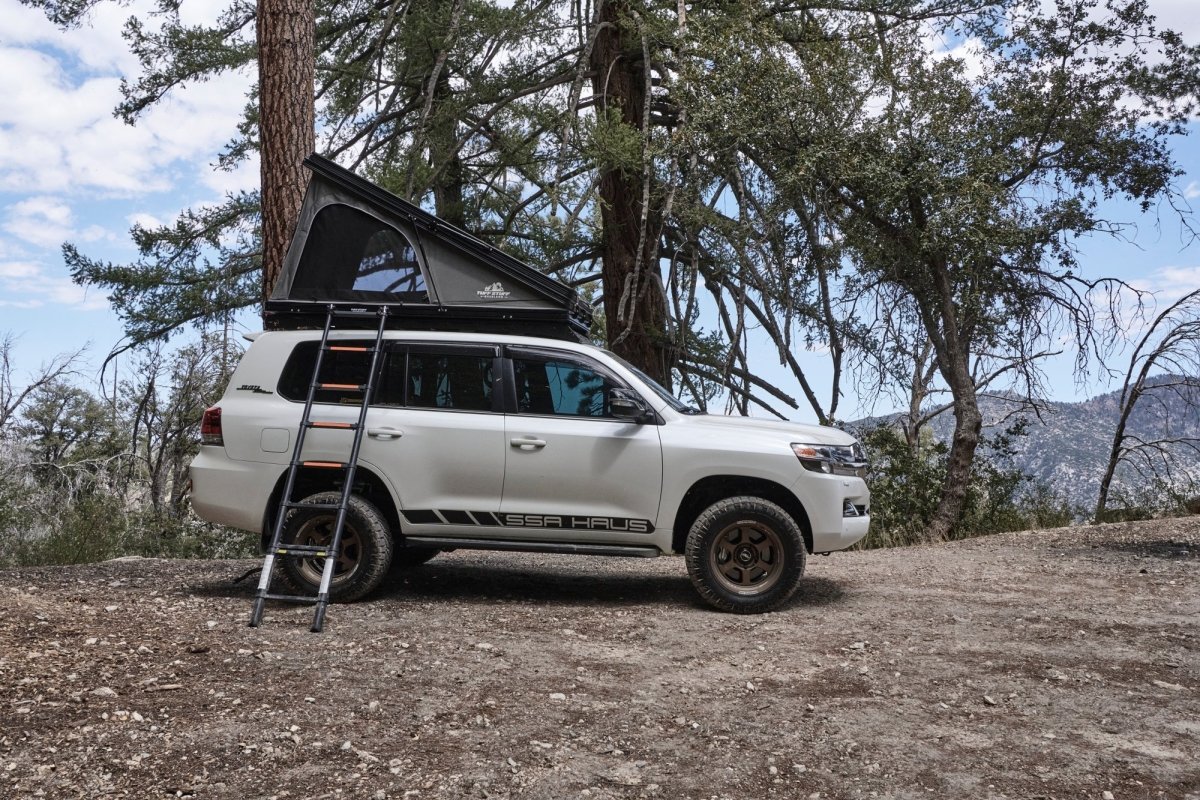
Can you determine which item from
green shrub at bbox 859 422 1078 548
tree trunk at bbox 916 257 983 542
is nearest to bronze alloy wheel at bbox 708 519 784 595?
green shrub at bbox 859 422 1078 548

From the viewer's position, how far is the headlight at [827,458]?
7.85 m

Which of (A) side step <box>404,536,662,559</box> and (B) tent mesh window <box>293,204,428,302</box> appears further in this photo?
(B) tent mesh window <box>293,204,428,302</box>

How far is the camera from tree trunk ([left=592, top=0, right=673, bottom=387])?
15680 millimetres

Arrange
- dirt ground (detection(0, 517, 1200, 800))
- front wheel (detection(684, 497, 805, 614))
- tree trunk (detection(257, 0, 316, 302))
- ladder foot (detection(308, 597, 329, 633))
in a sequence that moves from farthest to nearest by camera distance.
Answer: tree trunk (detection(257, 0, 316, 302)) → front wheel (detection(684, 497, 805, 614)) → ladder foot (detection(308, 597, 329, 633)) → dirt ground (detection(0, 517, 1200, 800))

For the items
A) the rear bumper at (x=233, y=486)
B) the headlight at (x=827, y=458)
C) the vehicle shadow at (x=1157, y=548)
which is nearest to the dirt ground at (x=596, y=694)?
the rear bumper at (x=233, y=486)

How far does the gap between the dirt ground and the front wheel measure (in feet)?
0.64

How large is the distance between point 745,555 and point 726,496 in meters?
0.48

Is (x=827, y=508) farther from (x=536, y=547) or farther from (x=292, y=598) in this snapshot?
(x=292, y=598)

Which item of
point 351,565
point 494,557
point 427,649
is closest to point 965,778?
point 427,649

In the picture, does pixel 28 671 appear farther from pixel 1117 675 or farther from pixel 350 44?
pixel 350 44

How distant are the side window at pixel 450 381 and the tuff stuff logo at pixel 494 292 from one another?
54cm

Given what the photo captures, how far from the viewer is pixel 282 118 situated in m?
11.6

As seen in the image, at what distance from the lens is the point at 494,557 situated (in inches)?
441

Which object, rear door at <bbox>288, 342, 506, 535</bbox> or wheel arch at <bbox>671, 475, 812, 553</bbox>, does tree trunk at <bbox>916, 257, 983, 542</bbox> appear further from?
rear door at <bbox>288, 342, 506, 535</bbox>
